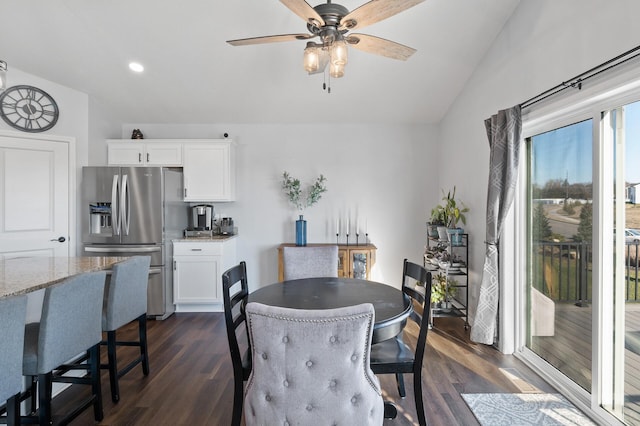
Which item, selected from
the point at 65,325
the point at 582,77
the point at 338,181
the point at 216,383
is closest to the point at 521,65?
the point at 582,77

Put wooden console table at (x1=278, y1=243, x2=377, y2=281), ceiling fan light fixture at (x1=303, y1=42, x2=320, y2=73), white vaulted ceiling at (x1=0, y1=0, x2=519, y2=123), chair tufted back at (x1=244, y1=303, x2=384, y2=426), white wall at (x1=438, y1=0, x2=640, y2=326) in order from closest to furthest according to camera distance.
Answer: chair tufted back at (x1=244, y1=303, x2=384, y2=426) → white wall at (x1=438, y1=0, x2=640, y2=326) → ceiling fan light fixture at (x1=303, y1=42, x2=320, y2=73) → white vaulted ceiling at (x1=0, y1=0, x2=519, y2=123) → wooden console table at (x1=278, y1=243, x2=377, y2=281)

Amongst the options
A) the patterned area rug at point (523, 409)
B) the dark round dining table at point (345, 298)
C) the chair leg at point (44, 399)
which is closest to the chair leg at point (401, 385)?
the patterned area rug at point (523, 409)

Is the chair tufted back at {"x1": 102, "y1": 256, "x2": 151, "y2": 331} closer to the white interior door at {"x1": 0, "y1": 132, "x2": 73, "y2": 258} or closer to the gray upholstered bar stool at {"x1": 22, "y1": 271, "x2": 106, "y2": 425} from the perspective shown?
the gray upholstered bar stool at {"x1": 22, "y1": 271, "x2": 106, "y2": 425}

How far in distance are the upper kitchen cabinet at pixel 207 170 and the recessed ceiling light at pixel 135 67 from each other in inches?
38.0

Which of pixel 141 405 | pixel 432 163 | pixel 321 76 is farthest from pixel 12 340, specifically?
pixel 432 163

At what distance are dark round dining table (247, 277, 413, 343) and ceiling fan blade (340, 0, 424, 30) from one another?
5.08ft

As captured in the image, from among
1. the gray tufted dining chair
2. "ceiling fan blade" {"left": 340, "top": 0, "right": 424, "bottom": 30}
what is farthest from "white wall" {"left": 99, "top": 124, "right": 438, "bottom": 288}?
"ceiling fan blade" {"left": 340, "top": 0, "right": 424, "bottom": 30}

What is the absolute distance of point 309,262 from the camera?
272 centimetres

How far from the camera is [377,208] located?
4.52 meters

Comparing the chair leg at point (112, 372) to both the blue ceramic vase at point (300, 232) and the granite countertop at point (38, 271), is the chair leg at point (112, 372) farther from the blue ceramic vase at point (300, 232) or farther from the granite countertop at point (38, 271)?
the blue ceramic vase at point (300, 232)

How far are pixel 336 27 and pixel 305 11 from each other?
22 centimetres

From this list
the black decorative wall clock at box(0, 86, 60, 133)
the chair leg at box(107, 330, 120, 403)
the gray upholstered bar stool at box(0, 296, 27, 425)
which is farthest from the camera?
the black decorative wall clock at box(0, 86, 60, 133)

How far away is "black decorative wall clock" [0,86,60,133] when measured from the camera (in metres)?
3.31

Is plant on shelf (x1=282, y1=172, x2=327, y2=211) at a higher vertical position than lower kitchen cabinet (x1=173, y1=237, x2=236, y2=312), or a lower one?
higher
